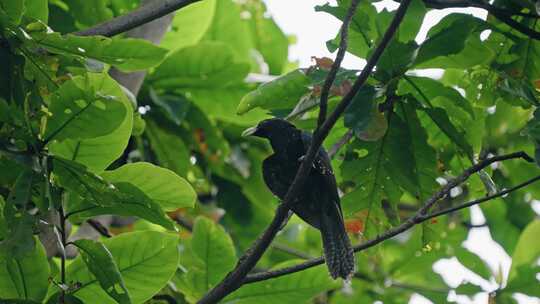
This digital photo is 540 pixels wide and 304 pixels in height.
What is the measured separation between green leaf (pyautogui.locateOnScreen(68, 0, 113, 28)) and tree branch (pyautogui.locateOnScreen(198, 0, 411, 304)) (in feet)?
5.62

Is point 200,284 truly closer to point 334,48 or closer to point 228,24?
point 334,48

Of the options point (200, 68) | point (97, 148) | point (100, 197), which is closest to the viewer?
point (100, 197)

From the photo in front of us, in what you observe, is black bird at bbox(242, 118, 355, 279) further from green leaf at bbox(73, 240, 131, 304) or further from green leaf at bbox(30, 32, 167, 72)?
green leaf at bbox(73, 240, 131, 304)

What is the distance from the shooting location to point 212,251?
371 cm

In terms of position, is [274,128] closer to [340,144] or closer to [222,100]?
[340,144]

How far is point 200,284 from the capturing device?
374 cm

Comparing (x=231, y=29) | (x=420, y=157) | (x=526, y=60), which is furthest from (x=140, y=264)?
(x=231, y=29)

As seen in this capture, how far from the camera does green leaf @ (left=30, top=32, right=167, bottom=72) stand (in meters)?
2.90

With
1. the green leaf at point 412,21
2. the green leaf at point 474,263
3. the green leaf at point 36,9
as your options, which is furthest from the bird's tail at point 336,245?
the green leaf at point 474,263

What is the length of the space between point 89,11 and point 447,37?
1.83m

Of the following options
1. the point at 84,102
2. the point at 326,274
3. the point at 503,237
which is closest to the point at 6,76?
the point at 84,102

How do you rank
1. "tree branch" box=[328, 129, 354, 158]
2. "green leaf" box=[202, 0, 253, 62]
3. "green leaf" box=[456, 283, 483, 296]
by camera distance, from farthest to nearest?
"green leaf" box=[202, 0, 253, 62], "green leaf" box=[456, 283, 483, 296], "tree branch" box=[328, 129, 354, 158]

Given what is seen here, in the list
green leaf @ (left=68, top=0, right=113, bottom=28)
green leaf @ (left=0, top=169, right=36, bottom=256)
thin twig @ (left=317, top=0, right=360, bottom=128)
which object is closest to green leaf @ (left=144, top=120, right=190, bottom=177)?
green leaf @ (left=68, top=0, right=113, bottom=28)

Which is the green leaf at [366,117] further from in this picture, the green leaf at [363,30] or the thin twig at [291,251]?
the thin twig at [291,251]
